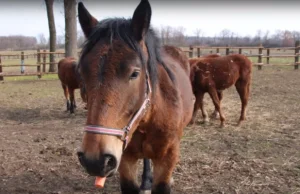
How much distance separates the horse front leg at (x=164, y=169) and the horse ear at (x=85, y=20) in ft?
4.02

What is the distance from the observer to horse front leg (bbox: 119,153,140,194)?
2674 millimetres

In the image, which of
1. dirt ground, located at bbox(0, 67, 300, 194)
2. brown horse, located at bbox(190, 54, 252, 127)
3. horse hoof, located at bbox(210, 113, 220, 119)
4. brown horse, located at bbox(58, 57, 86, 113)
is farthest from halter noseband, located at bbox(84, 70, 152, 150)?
brown horse, located at bbox(58, 57, 86, 113)

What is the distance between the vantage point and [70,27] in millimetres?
14867

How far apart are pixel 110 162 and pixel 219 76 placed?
5.17 meters

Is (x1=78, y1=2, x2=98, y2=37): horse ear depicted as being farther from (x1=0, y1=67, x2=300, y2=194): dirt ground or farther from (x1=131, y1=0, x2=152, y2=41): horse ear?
(x1=0, y1=67, x2=300, y2=194): dirt ground

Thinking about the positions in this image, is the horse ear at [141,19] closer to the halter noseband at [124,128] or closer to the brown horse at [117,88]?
the brown horse at [117,88]

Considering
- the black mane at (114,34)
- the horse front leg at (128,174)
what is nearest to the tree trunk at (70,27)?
the horse front leg at (128,174)

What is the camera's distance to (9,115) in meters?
7.70

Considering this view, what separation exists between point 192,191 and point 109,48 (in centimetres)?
235

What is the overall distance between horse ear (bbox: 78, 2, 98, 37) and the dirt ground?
2141mm

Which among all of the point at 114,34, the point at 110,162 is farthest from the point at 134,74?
the point at 110,162

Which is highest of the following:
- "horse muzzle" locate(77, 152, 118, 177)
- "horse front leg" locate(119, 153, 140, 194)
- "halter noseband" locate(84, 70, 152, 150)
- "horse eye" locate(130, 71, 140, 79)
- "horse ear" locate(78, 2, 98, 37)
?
"horse ear" locate(78, 2, 98, 37)

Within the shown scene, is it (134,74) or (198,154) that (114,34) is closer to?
(134,74)

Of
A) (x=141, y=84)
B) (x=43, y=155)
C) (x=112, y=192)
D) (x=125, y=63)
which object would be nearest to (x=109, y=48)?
(x=125, y=63)
